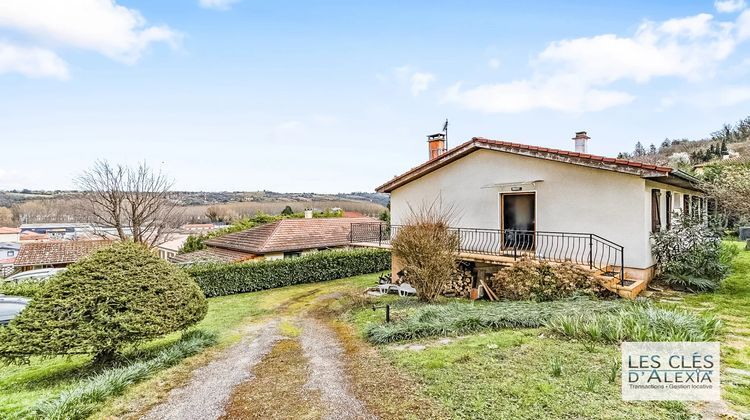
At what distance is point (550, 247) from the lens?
12.6 metres

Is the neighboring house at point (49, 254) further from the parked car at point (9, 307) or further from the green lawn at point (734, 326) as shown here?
the green lawn at point (734, 326)

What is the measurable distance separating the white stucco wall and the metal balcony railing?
0.87ft

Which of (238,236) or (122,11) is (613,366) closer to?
(122,11)

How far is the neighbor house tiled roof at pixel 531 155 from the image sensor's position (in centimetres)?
1038

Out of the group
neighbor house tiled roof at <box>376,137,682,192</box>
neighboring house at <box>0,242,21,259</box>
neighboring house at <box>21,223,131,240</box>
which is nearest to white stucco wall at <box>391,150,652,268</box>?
neighbor house tiled roof at <box>376,137,682,192</box>

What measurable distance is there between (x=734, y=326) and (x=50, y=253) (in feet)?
Result: 151

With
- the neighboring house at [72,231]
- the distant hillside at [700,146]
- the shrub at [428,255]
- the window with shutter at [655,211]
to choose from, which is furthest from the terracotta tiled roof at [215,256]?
the distant hillside at [700,146]

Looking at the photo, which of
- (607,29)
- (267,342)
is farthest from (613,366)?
(607,29)

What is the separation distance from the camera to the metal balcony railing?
1133 cm

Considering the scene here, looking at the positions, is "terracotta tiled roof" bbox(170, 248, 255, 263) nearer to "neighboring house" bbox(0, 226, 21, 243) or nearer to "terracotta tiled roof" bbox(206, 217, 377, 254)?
"terracotta tiled roof" bbox(206, 217, 377, 254)

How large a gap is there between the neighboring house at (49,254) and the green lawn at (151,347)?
24.5m

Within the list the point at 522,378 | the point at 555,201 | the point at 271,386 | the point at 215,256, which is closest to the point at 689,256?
the point at 555,201

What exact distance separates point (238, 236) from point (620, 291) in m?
25.4

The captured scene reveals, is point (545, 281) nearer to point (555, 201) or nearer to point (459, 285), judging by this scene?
point (555, 201)
